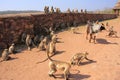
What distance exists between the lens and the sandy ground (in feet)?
32.5

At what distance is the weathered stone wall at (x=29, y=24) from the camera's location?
1446 centimetres

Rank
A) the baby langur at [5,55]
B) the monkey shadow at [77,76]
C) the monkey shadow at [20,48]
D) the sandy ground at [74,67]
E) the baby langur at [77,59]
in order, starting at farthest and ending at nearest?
the monkey shadow at [20,48] → the baby langur at [5,55] → the baby langur at [77,59] → the sandy ground at [74,67] → the monkey shadow at [77,76]

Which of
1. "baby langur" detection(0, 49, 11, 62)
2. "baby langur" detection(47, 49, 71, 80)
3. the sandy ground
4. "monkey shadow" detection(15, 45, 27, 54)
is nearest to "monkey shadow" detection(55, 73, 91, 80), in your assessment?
the sandy ground

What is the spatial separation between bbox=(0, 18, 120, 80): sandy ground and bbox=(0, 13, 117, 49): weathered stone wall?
1.62 meters

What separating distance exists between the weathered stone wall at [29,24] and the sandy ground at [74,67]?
63.9 inches

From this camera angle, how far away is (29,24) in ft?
54.3

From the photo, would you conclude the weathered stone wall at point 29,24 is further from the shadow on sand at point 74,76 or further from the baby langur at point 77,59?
the shadow on sand at point 74,76

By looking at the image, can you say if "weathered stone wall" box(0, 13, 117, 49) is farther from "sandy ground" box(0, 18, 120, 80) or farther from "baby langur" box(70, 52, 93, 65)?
"baby langur" box(70, 52, 93, 65)

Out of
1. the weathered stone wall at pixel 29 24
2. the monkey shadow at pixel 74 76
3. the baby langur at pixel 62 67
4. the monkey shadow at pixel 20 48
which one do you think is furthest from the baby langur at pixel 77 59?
the weathered stone wall at pixel 29 24

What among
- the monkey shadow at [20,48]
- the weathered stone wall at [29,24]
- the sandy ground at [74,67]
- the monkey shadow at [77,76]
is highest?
the weathered stone wall at [29,24]

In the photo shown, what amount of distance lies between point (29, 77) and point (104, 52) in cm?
519

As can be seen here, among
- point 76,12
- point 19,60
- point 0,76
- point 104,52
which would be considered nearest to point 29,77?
point 0,76

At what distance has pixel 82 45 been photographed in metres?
14.9

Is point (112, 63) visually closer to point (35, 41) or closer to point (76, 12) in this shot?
point (35, 41)
